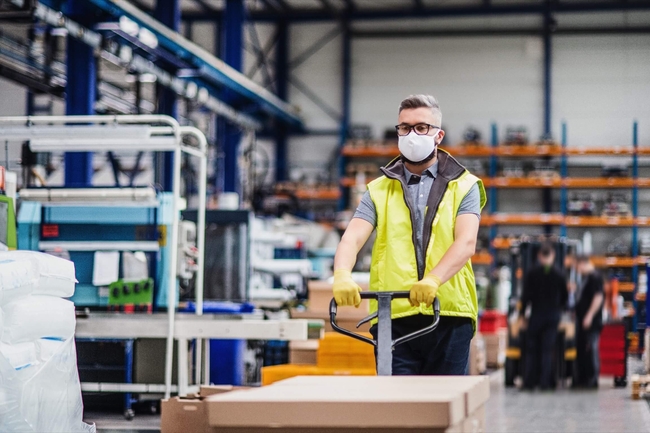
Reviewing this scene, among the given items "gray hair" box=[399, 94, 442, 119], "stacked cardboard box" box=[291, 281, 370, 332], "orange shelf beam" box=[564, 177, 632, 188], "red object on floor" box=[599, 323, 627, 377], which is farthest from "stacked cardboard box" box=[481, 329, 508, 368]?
"gray hair" box=[399, 94, 442, 119]

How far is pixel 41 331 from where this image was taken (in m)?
4.47

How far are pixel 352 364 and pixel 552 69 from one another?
15.9 meters

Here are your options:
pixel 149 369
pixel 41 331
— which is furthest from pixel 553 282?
pixel 41 331

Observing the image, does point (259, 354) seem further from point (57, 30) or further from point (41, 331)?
point (41, 331)

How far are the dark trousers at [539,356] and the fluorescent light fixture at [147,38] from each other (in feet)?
17.6

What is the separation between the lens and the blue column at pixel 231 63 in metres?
17.0

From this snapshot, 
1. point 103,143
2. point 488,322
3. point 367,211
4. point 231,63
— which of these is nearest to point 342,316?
point 103,143

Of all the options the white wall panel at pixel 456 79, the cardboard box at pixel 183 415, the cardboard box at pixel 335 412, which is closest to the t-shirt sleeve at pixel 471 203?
the cardboard box at pixel 335 412

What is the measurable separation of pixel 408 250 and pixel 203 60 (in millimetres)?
10593

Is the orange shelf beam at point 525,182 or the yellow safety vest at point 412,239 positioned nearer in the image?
the yellow safety vest at point 412,239

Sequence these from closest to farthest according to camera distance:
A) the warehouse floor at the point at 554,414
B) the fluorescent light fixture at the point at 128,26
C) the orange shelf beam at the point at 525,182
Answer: the warehouse floor at the point at 554,414, the fluorescent light fixture at the point at 128,26, the orange shelf beam at the point at 525,182

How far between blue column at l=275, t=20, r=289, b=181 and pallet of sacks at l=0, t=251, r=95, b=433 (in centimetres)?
1700

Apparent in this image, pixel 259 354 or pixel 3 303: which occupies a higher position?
pixel 3 303

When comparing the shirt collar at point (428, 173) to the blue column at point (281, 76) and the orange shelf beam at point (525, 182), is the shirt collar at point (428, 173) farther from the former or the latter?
the blue column at point (281, 76)
